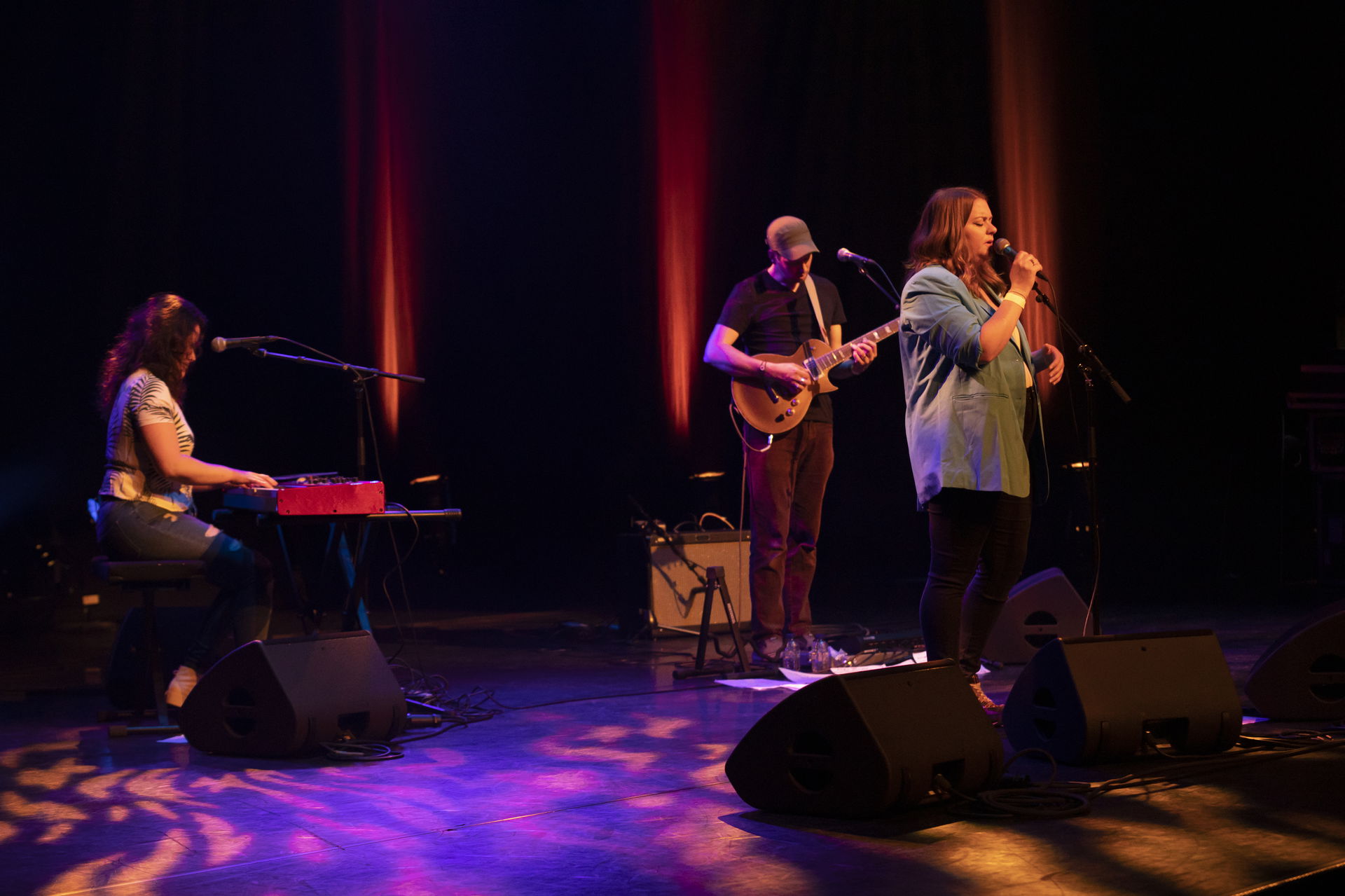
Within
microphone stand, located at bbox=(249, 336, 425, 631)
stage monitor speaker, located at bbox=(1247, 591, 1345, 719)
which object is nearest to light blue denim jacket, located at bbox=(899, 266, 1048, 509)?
stage monitor speaker, located at bbox=(1247, 591, 1345, 719)

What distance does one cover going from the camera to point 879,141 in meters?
8.73

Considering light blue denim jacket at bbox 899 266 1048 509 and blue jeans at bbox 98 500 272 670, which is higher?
light blue denim jacket at bbox 899 266 1048 509

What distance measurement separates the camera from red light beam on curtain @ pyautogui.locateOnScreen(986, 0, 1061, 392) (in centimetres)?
871

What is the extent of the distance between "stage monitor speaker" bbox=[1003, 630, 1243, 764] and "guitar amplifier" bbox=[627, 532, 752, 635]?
10.0 ft

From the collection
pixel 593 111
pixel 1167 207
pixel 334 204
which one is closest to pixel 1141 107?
pixel 1167 207

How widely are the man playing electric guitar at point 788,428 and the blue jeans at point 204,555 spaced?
1940mm

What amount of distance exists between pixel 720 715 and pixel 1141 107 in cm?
698

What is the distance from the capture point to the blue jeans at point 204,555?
4.06m

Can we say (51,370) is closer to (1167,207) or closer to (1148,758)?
(1148,758)

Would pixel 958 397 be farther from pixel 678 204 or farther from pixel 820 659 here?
pixel 678 204

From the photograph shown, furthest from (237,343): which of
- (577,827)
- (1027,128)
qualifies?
(1027,128)

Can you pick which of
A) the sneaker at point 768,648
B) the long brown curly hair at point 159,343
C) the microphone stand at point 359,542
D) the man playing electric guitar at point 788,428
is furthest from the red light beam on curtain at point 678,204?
the long brown curly hair at point 159,343

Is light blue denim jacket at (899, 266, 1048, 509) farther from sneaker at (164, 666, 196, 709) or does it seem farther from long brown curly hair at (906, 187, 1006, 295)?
sneaker at (164, 666, 196, 709)

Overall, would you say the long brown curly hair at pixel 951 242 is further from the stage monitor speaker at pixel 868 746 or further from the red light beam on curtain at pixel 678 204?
the red light beam on curtain at pixel 678 204
